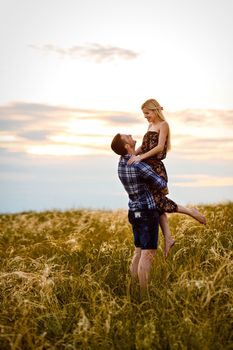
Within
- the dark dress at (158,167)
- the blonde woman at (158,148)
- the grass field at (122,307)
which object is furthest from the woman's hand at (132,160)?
the grass field at (122,307)

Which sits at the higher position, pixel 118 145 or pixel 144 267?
pixel 118 145

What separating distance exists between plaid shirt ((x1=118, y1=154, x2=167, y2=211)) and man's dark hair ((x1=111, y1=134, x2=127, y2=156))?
9cm

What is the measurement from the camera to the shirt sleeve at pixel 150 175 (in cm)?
705

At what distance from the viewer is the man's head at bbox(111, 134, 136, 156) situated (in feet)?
23.5

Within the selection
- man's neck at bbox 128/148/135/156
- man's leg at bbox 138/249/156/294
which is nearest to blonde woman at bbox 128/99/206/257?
man's neck at bbox 128/148/135/156

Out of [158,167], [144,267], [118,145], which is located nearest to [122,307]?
[144,267]

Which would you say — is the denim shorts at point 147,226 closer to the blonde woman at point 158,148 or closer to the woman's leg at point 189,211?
the blonde woman at point 158,148

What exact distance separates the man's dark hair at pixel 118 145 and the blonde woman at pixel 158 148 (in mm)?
478

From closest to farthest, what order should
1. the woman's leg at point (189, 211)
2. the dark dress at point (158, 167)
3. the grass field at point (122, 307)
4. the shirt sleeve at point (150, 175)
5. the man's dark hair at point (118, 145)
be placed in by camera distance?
the grass field at point (122, 307)
the shirt sleeve at point (150, 175)
the man's dark hair at point (118, 145)
the dark dress at point (158, 167)
the woman's leg at point (189, 211)

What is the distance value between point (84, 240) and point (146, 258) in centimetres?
→ 465

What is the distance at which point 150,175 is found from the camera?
711 cm

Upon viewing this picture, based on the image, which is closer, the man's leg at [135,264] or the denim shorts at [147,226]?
the denim shorts at [147,226]

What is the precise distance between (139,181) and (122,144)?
1.84ft

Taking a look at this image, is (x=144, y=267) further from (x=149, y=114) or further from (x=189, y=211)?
(x=149, y=114)
